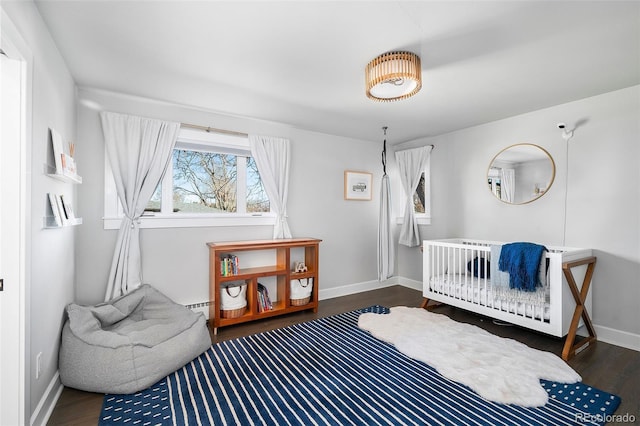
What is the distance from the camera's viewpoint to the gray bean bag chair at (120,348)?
191cm

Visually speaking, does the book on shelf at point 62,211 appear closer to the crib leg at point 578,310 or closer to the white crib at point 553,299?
the white crib at point 553,299

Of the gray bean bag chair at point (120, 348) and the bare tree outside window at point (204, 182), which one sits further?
the bare tree outside window at point (204, 182)

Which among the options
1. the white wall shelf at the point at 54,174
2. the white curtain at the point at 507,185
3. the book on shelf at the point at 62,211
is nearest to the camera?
the white wall shelf at the point at 54,174

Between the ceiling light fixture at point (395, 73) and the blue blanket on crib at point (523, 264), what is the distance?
1774 millimetres

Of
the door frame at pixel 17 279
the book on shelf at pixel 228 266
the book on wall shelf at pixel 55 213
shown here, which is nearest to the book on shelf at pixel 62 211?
the book on wall shelf at pixel 55 213

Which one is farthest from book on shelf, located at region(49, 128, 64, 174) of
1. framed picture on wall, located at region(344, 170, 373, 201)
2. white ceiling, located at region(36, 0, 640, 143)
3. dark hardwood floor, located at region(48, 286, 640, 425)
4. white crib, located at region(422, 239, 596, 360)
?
white crib, located at region(422, 239, 596, 360)

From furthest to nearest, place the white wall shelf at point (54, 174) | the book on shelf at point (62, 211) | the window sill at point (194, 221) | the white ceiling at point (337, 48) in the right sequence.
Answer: the window sill at point (194, 221) < the book on shelf at point (62, 211) < the white wall shelf at point (54, 174) < the white ceiling at point (337, 48)

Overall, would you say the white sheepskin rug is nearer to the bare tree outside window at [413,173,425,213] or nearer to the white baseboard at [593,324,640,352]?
the white baseboard at [593,324,640,352]

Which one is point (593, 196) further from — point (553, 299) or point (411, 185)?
point (411, 185)

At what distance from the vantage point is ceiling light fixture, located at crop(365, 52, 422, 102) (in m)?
1.96

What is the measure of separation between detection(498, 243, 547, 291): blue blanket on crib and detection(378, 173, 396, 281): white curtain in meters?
1.40

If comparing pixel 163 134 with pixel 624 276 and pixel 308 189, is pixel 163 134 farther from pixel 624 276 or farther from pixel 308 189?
pixel 624 276

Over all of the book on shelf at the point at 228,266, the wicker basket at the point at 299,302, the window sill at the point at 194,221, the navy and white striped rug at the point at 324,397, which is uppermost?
the window sill at the point at 194,221

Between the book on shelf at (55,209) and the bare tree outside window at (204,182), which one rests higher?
the bare tree outside window at (204,182)
